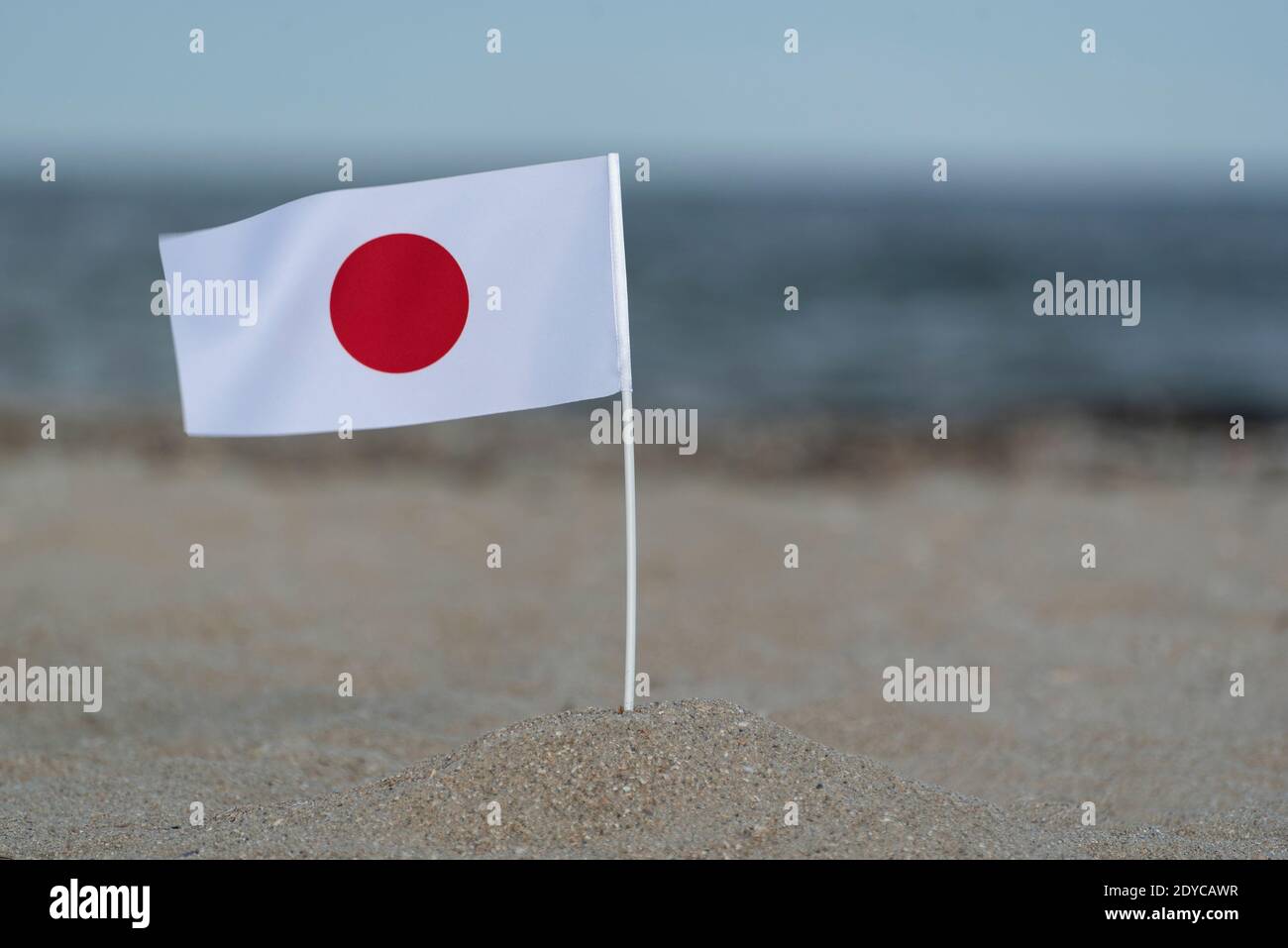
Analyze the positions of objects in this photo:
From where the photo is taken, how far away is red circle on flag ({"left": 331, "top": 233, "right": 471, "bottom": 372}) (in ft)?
14.3

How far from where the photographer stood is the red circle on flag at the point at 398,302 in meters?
4.36

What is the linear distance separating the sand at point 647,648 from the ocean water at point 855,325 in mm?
3865

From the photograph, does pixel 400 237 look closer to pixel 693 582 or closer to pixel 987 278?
pixel 693 582

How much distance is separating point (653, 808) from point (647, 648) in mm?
3602

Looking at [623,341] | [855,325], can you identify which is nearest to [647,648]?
[623,341]

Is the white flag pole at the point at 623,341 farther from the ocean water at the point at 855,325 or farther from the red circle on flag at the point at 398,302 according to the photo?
the ocean water at the point at 855,325

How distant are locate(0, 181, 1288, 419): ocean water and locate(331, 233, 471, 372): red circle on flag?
39.3 feet

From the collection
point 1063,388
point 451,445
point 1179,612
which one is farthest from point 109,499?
point 1063,388

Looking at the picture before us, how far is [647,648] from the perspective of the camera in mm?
7523

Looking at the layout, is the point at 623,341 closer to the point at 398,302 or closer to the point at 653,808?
the point at 398,302
